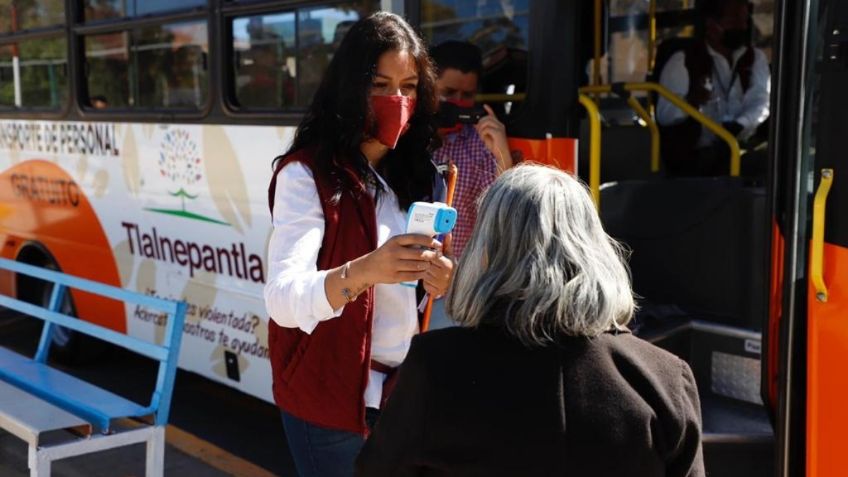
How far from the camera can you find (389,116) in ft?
7.56

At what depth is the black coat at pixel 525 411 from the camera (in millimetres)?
1516

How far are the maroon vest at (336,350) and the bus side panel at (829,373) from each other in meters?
1.31

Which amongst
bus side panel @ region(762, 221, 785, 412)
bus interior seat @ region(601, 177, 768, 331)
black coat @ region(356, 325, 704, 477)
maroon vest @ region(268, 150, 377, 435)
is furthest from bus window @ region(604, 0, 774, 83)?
black coat @ region(356, 325, 704, 477)

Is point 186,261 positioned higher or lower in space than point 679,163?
lower

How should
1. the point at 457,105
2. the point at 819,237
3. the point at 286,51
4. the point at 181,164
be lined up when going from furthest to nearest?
the point at 181,164 < the point at 286,51 < the point at 457,105 < the point at 819,237

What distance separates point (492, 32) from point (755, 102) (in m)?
2.14

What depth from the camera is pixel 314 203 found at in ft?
7.18

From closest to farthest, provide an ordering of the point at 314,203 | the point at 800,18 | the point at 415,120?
the point at 314,203 < the point at 415,120 < the point at 800,18

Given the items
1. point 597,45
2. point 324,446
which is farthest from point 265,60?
point 324,446

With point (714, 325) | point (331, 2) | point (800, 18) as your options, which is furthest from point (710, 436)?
point (331, 2)

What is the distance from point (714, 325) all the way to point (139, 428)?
223 centimetres

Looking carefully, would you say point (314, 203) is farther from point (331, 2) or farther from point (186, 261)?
point (186, 261)

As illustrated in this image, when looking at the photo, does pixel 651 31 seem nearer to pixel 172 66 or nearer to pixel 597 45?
pixel 597 45

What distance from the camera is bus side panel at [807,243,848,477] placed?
8.75 ft
